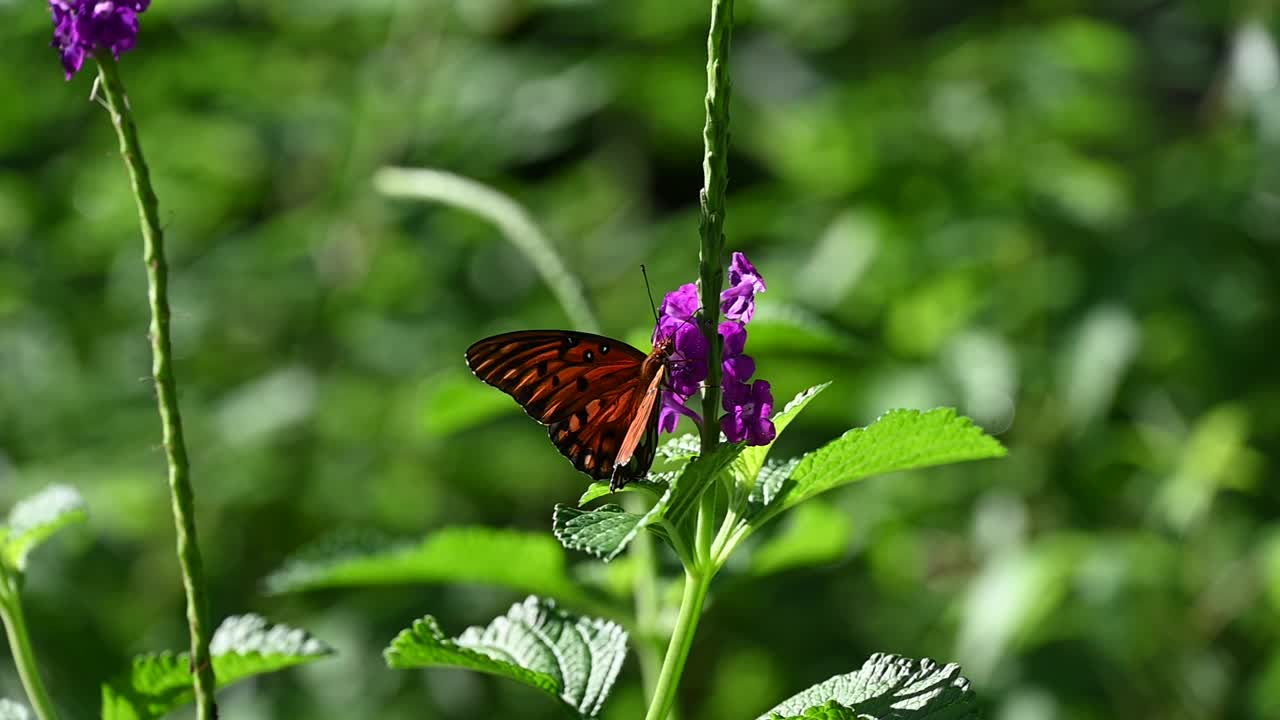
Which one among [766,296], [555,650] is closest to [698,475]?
[555,650]

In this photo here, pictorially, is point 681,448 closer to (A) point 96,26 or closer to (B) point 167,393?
(B) point 167,393

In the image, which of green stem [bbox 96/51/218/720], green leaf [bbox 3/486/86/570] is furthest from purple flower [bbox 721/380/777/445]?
green leaf [bbox 3/486/86/570]

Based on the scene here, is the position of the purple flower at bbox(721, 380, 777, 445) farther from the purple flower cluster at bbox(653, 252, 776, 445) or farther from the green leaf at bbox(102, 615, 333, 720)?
the green leaf at bbox(102, 615, 333, 720)

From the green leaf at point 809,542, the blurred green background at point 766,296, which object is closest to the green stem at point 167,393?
the green leaf at point 809,542

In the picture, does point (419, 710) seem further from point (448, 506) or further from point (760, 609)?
point (760, 609)

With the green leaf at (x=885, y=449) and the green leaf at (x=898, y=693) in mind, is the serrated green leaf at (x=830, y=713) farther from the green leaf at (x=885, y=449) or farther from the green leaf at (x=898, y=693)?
the green leaf at (x=885, y=449)
